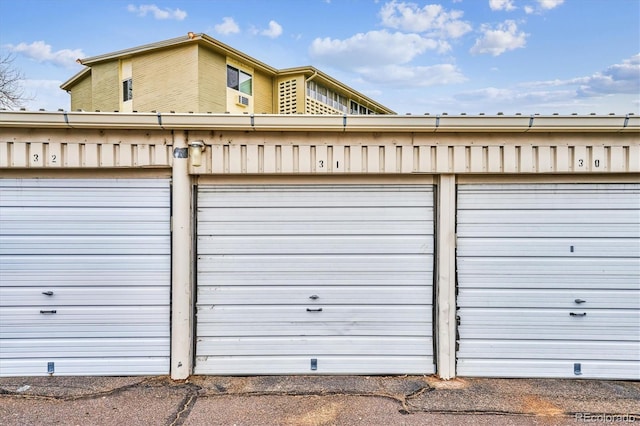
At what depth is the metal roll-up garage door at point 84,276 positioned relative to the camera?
141 inches

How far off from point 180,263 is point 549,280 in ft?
13.2

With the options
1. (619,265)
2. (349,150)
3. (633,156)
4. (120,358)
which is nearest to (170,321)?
(120,358)

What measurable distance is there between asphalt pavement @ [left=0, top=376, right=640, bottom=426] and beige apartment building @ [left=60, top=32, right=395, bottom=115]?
900 cm

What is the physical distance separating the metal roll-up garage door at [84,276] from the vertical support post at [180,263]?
137mm

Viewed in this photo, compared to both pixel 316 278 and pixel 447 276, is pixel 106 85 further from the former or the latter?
pixel 447 276

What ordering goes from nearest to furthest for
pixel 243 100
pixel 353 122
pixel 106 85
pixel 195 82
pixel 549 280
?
pixel 353 122 < pixel 549 280 < pixel 195 82 < pixel 243 100 < pixel 106 85

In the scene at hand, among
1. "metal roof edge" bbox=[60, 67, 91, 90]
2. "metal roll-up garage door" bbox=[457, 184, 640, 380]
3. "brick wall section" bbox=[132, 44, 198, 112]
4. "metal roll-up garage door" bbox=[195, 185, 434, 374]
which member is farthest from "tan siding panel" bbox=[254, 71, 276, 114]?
"metal roll-up garage door" bbox=[457, 184, 640, 380]

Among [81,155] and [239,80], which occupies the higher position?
[239,80]

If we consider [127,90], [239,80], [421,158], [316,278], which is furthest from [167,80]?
[421,158]

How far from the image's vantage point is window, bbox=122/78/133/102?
12656 millimetres

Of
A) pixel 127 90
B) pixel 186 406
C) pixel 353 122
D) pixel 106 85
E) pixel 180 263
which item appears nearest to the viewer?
pixel 186 406

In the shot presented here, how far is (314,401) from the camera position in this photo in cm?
315

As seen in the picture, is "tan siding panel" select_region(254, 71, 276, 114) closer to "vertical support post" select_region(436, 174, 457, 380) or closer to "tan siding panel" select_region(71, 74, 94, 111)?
"tan siding panel" select_region(71, 74, 94, 111)

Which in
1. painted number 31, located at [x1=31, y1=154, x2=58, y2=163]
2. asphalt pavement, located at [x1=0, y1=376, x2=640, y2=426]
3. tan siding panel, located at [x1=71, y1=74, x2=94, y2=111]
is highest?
tan siding panel, located at [x1=71, y1=74, x2=94, y2=111]
